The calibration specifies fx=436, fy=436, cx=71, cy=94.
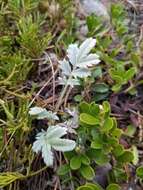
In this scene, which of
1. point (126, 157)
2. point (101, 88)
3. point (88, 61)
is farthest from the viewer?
point (101, 88)

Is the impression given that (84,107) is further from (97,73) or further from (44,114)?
(97,73)

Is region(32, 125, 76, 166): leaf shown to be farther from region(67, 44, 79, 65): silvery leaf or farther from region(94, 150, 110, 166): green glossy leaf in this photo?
region(67, 44, 79, 65): silvery leaf

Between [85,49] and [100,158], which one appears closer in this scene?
[100,158]

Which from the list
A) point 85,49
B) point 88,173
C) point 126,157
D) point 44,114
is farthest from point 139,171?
point 85,49

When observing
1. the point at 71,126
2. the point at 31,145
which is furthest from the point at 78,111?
the point at 31,145


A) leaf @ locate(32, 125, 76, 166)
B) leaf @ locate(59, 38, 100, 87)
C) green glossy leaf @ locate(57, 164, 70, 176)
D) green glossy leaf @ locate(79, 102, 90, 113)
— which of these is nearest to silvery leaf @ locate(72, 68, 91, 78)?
leaf @ locate(59, 38, 100, 87)
